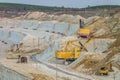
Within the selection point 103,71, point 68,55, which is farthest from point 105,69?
point 68,55

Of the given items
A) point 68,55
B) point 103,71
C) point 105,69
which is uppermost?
point 105,69

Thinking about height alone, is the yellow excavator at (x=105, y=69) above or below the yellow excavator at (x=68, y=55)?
above

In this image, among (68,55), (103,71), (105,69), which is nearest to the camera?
(103,71)

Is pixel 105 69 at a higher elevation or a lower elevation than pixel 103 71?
Answer: higher

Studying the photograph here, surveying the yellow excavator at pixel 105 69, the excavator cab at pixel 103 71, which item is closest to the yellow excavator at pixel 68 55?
the yellow excavator at pixel 105 69

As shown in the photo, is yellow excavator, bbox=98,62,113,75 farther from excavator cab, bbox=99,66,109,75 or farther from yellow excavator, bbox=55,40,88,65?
yellow excavator, bbox=55,40,88,65

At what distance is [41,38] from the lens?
349 ft

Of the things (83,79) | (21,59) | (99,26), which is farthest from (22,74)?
(99,26)

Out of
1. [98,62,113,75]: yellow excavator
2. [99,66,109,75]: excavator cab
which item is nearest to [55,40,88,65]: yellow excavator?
[98,62,113,75]: yellow excavator

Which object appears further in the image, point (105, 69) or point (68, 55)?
point (68, 55)

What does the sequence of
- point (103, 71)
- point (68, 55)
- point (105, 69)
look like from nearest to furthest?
point (103, 71), point (105, 69), point (68, 55)

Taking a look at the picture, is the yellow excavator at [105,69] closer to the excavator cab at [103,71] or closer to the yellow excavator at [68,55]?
the excavator cab at [103,71]

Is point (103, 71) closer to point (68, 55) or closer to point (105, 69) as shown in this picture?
point (105, 69)

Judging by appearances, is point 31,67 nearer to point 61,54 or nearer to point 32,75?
point 61,54
